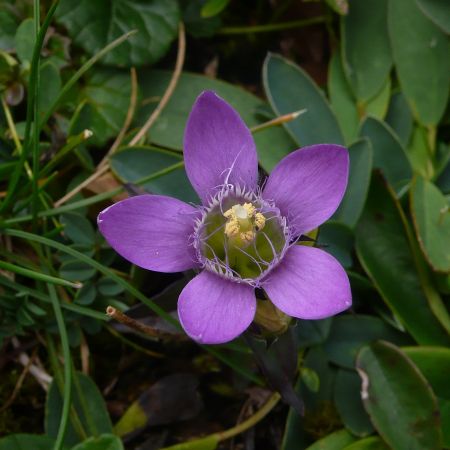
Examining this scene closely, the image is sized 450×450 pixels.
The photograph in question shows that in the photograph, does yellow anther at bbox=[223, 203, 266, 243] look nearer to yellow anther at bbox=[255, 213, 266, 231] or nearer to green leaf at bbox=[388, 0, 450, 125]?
yellow anther at bbox=[255, 213, 266, 231]

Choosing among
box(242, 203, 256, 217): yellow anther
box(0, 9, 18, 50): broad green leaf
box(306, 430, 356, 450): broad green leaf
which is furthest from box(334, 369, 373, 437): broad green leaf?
box(0, 9, 18, 50): broad green leaf

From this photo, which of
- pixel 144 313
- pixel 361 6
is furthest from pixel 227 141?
pixel 361 6

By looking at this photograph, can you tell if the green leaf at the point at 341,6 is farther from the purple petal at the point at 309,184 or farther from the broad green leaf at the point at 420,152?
the purple petal at the point at 309,184

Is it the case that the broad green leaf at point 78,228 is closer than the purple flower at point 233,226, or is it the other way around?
the purple flower at point 233,226

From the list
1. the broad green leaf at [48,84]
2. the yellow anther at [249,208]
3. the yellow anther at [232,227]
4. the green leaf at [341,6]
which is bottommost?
the yellow anther at [232,227]

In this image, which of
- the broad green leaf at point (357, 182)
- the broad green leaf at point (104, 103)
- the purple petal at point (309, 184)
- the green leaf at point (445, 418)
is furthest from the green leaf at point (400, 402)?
the broad green leaf at point (104, 103)

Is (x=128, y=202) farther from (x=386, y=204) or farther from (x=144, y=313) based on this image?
(x=386, y=204)

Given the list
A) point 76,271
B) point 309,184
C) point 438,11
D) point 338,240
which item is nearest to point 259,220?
point 309,184
